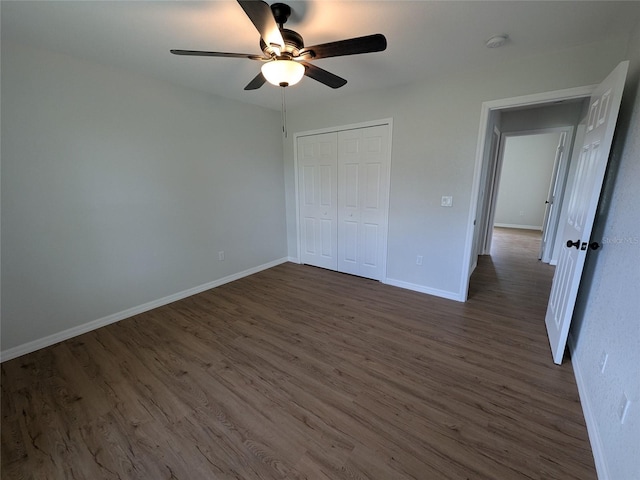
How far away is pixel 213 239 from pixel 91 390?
1.95 meters

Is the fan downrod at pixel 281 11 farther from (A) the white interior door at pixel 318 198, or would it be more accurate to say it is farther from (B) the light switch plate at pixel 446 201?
(B) the light switch plate at pixel 446 201

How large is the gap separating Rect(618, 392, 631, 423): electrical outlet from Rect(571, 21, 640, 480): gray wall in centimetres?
2

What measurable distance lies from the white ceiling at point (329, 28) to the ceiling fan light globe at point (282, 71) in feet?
1.10

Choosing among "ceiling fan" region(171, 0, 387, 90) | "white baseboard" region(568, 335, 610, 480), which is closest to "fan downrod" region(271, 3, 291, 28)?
"ceiling fan" region(171, 0, 387, 90)

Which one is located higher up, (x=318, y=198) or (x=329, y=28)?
(x=329, y=28)

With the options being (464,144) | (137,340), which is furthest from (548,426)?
(137,340)

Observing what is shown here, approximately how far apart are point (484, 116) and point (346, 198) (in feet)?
5.92

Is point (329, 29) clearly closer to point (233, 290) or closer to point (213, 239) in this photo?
point (213, 239)

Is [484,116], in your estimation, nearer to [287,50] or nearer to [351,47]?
[351,47]

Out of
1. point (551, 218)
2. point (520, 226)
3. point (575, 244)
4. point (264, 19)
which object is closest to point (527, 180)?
point (520, 226)

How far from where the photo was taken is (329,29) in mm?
1840

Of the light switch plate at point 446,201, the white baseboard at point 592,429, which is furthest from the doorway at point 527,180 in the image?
the white baseboard at point 592,429

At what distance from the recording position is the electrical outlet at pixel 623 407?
1.14m

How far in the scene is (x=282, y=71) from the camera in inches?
63.1
